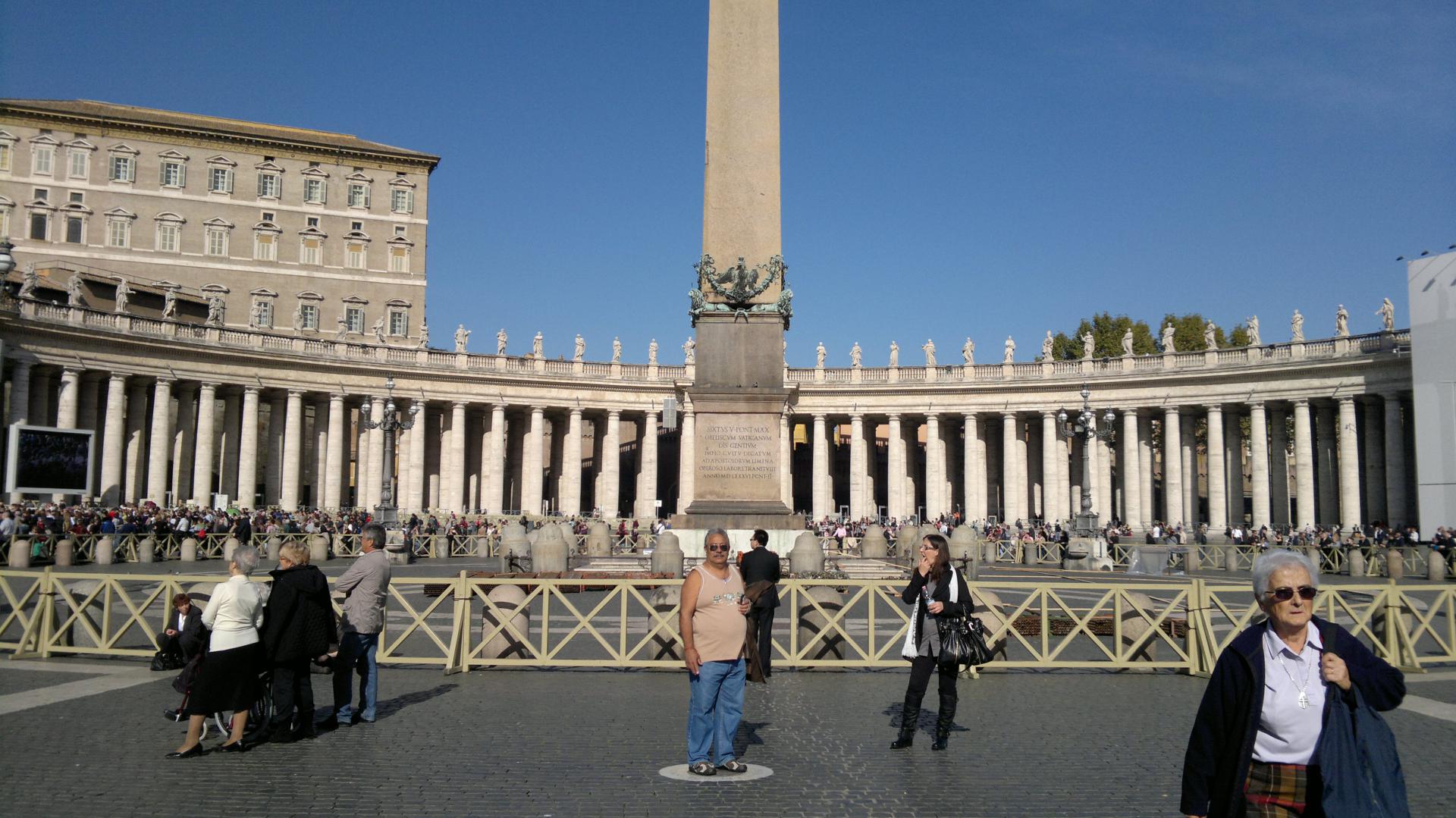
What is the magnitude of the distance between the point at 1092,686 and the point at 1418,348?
37.6 metres

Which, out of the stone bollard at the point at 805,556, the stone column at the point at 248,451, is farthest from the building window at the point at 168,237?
the stone bollard at the point at 805,556

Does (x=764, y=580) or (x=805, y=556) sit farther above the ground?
(x=764, y=580)

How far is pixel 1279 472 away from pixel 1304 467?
4691 mm

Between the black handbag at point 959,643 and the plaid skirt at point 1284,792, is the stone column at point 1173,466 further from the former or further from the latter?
the plaid skirt at point 1284,792

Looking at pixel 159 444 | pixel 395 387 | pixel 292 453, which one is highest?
pixel 395 387

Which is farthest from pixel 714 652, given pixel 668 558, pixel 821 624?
pixel 668 558

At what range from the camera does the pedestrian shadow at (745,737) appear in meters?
8.49

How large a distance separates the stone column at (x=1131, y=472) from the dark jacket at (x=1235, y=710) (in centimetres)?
5739

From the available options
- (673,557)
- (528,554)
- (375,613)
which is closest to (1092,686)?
(375,613)

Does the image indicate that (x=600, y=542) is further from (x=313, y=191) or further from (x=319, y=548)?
(x=313, y=191)

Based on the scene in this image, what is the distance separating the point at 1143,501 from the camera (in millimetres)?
59219

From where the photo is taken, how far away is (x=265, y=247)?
69500 millimetres

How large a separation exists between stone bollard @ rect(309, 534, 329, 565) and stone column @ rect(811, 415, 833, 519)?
34627mm

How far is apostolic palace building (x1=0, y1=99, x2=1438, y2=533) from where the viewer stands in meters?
50.6
